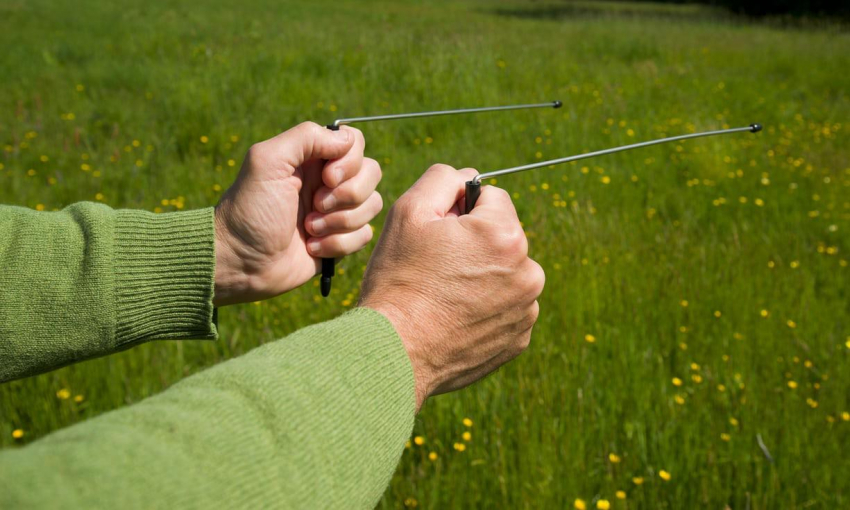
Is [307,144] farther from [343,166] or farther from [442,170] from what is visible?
[442,170]

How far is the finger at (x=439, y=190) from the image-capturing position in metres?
0.96

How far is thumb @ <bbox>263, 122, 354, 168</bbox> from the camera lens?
127cm

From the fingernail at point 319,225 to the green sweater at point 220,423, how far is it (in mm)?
428

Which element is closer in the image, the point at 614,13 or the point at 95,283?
the point at 95,283

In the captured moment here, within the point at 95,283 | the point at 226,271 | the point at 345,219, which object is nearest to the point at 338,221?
the point at 345,219

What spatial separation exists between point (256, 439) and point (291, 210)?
805mm

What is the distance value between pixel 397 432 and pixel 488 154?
10.2 ft

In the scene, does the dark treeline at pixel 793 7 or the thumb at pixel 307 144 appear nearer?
the thumb at pixel 307 144

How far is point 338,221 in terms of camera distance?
4.56 feet

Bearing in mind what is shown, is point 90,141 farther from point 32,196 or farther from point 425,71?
point 425,71

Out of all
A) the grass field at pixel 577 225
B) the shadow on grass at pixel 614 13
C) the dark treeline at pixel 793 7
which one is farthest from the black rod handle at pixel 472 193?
the dark treeline at pixel 793 7

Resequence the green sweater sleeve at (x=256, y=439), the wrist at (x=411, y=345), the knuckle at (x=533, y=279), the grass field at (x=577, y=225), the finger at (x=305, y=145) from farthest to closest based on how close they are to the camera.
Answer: the grass field at (x=577, y=225) < the finger at (x=305, y=145) < the knuckle at (x=533, y=279) < the wrist at (x=411, y=345) < the green sweater sleeve at (x=256, y=439)

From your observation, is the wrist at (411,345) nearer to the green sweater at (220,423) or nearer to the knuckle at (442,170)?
the green sweater at (220,423)

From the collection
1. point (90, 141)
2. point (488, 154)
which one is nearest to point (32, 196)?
point (90, 141)
